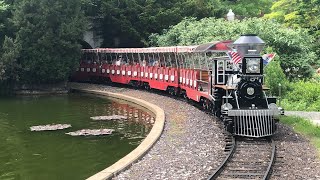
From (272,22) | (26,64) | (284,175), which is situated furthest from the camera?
(26,64)

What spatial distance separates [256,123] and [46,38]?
78.0ft

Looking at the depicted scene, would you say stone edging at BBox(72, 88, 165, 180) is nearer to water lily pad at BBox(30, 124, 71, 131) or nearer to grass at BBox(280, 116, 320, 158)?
water lily pad at BBox(30, 124, 71, 131)

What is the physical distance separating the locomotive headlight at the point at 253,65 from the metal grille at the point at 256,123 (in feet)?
4.02

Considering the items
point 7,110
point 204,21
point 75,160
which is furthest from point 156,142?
point 204,21

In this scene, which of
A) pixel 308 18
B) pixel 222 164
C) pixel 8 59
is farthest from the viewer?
pixel 308 18

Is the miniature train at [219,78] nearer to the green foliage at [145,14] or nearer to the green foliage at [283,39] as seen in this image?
the green foliage at [283,39]

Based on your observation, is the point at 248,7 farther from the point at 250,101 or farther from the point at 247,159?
the point at 247,159

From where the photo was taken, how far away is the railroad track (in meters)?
10.1

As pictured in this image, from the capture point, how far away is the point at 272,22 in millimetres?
29672

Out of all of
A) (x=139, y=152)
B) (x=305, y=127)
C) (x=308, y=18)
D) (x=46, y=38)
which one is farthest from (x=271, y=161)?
(x=46, y=38)

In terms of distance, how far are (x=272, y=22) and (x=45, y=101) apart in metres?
14.7

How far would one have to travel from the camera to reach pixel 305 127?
15.3 meters

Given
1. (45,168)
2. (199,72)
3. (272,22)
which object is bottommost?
(45,168)

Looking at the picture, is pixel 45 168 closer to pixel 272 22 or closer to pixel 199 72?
pixel 199 72
